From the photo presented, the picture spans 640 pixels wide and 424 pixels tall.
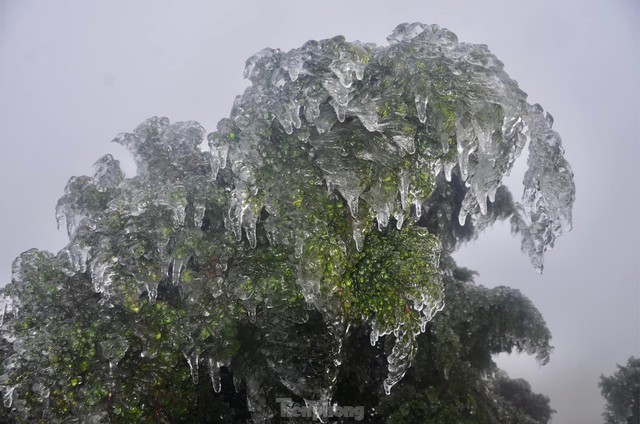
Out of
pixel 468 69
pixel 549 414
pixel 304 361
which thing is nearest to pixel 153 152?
pixel 304 361

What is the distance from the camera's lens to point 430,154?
505 centimetres

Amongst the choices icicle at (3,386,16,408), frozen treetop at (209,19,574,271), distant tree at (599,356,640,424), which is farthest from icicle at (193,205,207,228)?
distant tree at (599,356,640,424)

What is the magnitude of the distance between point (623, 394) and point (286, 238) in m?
15.6

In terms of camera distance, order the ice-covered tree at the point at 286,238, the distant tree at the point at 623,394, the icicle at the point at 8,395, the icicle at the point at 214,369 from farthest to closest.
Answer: the distant tree at the point at 623,394 → the icicle at the point at 214,369 → the ice-covered tree at the point at 286,238 → the icicle at the point at 8,395

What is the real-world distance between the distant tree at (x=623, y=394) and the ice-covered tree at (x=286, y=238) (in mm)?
12754

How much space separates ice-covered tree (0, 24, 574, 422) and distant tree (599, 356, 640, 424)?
12754mm

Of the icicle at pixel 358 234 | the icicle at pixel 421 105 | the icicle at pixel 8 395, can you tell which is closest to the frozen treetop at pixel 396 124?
the icicle at pixel 421 105

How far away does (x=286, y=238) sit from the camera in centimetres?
477

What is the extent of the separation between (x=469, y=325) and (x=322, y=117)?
20.0ft

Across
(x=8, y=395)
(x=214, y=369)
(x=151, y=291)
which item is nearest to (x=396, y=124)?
(x=151, y=291)

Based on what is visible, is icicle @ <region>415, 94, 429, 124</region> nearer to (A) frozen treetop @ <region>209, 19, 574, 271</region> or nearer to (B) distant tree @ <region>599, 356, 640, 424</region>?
(A) frozen treetop @ <region>209, 19, 574, 271</region>

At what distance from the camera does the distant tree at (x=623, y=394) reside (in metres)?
13.6

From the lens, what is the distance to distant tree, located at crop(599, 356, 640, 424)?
13.6 metres

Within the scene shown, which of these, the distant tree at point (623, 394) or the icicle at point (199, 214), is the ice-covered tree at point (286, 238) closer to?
the icicle at point (199, 214)
